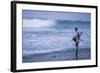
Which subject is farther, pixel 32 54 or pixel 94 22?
pixel 94 22

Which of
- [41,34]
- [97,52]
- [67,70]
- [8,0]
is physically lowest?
[67,70]

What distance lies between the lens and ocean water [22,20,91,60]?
1.18 meters

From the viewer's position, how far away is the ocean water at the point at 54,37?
3.88ft

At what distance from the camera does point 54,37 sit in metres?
1.24

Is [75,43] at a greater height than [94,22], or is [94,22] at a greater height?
[94,22]

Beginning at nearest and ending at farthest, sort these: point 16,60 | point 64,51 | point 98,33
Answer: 1. point 16,60
2. point 64,51
3. point 98,33

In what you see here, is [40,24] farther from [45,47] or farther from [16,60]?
[16,60]

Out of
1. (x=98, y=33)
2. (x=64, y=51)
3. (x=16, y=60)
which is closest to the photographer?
(x=16, y=60)

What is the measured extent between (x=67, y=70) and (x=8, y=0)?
0.54m

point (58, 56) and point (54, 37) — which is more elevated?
point (54, 37)

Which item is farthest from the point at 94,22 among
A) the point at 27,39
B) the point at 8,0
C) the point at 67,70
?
the point at 8,0

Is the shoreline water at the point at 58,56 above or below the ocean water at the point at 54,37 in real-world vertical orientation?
below

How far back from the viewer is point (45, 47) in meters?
1.22

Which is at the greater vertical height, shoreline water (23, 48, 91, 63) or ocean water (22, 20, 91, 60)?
ocean water (22, 20, 91, 60)
